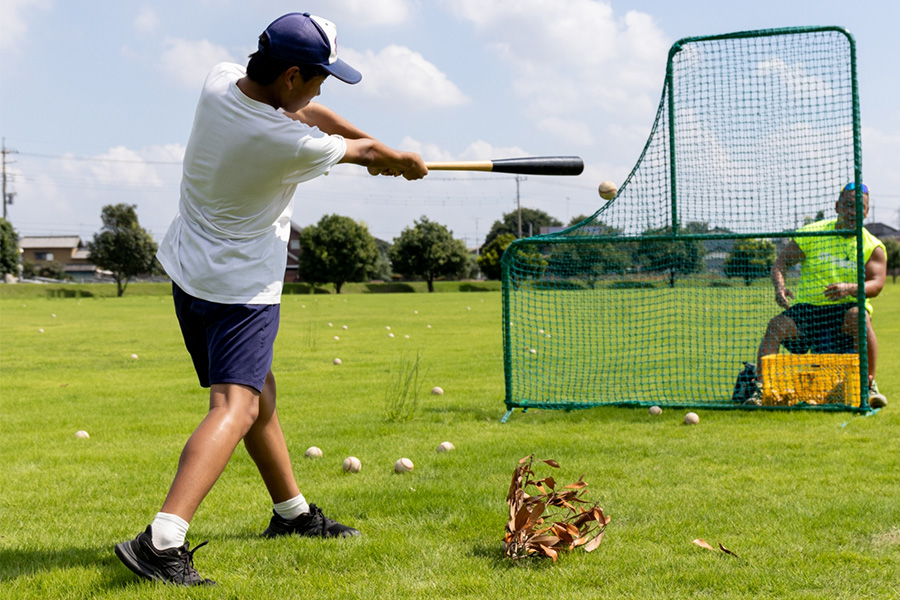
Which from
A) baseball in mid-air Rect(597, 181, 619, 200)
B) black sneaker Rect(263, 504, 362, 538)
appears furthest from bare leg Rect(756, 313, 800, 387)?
black sneaker Rect(263, 504, 362, 538)

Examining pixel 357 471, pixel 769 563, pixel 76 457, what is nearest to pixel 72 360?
pixel 76 457

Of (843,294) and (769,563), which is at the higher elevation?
(843,294)

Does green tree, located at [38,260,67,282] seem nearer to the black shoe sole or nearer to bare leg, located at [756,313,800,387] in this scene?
bare leg, located at [756,313,800,387]

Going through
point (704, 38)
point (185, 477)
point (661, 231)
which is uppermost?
point (704, 38)

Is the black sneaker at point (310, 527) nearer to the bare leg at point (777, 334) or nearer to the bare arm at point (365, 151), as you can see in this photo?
the bare arm at point (365, 151)

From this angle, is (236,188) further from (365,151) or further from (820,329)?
(820,329)

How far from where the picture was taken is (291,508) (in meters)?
3.72

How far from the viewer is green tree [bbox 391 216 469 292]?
70.6m

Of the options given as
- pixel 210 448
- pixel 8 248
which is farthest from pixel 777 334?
pixel 8 248

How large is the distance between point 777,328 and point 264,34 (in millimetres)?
6064

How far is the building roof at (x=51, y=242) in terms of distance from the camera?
112688 millimetres

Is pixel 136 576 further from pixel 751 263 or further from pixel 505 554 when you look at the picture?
pixel 751 263

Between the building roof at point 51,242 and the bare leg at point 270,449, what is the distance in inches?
4756

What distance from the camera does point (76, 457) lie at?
18.4 feet
